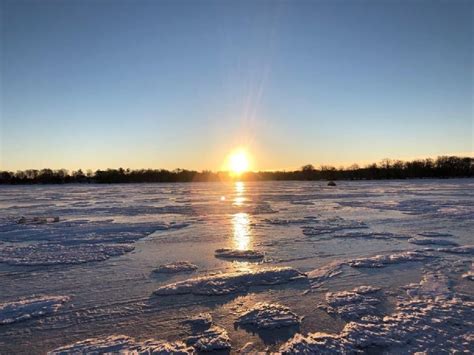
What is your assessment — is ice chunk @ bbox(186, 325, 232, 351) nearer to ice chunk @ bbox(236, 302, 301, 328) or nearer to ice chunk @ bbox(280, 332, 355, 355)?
ice chunk @ bbox(236, 302, 301, 328)

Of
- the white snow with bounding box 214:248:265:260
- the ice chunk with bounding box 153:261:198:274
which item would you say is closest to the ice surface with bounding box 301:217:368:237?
the white snow with bounding box 214:248:265:260

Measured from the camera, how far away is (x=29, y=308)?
4.44 metres

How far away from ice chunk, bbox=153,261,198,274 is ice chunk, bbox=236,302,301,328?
6.83 ft

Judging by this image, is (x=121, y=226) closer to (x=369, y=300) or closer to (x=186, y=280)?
(x=186, y=280)

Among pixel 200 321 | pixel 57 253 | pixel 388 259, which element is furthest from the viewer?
pixel 57 253

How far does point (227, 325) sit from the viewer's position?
3988 mm

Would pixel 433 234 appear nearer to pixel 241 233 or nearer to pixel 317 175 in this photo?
pixel 241 233

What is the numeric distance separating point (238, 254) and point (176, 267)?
5.05ft

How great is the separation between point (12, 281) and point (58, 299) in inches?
60.3

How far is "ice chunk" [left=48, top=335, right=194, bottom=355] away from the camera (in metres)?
3.38

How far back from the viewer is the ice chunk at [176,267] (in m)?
6.16

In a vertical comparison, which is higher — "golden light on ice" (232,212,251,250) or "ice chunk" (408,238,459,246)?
"ice chunk" (408,238,459,246)

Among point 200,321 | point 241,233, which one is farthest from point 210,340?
point 241,233

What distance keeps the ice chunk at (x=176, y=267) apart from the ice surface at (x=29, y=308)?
5.60 feet
